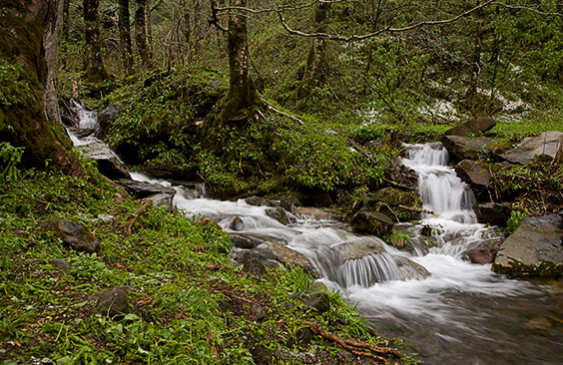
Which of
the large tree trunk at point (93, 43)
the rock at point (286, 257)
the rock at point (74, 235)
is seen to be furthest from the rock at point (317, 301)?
the large tree trunk at point (93, 43)

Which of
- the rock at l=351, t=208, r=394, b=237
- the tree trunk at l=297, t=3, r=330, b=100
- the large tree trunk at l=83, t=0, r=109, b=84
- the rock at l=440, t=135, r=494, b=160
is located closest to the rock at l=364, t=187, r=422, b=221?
the rock at l=351, t=208, r=394, b=237

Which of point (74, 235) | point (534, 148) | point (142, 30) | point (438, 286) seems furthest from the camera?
point (142, 30)

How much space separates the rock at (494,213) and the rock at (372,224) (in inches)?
109

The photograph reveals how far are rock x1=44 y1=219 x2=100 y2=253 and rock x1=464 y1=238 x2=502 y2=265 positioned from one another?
7626mm

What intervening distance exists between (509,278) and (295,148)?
6798 millimetres

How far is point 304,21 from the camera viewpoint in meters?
20.0

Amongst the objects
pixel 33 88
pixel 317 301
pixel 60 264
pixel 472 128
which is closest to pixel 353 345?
pixel 317 301

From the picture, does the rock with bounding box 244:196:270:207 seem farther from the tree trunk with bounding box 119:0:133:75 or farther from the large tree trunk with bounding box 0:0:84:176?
the tree trunk with bounding box 119:0:133:75

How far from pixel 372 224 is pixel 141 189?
5.52m

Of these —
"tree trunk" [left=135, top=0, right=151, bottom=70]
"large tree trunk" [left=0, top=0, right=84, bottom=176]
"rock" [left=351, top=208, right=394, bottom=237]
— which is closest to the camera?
"large tree trunk" [left=0, top=0, right=84, bottom=176]

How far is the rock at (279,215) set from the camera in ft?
31.3

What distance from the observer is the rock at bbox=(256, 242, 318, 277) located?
616cm

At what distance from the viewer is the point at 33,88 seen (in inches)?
214

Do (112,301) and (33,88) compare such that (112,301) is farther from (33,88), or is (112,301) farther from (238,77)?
(238,77)
